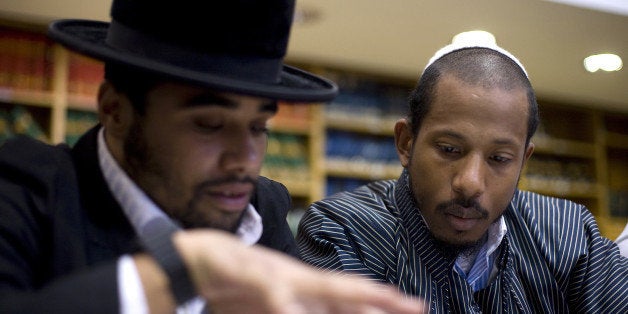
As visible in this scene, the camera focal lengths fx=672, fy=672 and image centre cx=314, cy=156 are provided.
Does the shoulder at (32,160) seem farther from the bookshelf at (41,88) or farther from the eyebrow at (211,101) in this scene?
the bookshelf at (41,88)

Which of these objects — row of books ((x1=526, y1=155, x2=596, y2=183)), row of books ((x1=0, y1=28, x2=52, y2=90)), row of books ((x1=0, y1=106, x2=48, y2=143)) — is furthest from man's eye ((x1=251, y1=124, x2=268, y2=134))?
row of books ((x1=526, y1=155, x2=596, y2=183))

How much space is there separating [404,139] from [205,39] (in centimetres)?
85

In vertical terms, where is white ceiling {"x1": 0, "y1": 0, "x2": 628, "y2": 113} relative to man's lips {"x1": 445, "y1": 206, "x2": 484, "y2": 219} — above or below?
above

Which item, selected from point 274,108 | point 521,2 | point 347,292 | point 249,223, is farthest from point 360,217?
point 521,2

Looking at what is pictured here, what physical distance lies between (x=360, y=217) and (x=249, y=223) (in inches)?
19.5

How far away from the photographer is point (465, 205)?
146cm

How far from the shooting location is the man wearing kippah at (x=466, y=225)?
1.46 meters

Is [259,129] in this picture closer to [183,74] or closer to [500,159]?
[183,74]

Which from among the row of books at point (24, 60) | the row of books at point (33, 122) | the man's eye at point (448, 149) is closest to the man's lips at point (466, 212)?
the man's eye at point (448, 149)

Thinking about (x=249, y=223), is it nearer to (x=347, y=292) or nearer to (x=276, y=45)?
(x=276, y=45)

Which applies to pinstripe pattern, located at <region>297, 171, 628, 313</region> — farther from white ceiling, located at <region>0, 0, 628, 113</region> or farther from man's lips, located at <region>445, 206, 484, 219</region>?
white ceiling, located at <region>0, 0, 628, 113</region>

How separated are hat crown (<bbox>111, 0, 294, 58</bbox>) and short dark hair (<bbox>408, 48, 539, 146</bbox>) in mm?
715

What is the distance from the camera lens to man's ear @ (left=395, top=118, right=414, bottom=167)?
5.40 ft

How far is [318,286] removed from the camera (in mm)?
643
